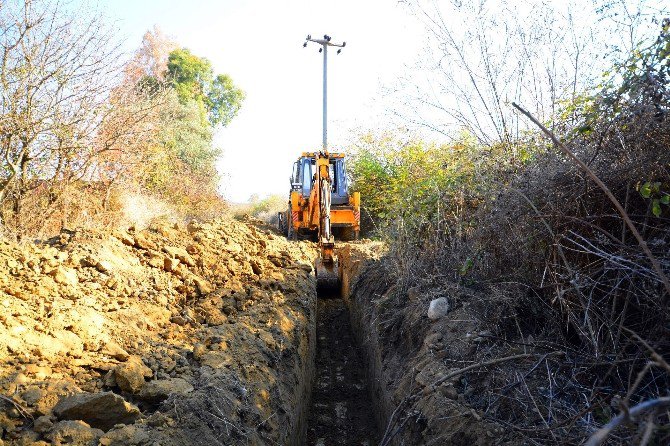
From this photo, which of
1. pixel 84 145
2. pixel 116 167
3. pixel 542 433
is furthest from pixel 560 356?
pixel 116 167

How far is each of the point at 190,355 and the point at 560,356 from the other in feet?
10.2

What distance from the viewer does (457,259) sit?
6.32 m

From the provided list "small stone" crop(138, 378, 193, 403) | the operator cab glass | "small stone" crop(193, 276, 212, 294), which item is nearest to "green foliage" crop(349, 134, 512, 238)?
"small stone" crop(193, 276, 212, 294)

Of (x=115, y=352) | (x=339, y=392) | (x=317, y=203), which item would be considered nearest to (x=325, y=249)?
(x=317, y=203)

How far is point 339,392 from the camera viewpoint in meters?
7.63

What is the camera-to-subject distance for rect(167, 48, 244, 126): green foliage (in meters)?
29.2

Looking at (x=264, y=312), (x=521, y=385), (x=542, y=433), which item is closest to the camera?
(x=542, y=433)

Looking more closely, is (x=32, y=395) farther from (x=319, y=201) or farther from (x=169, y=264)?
(x=319, y=201)

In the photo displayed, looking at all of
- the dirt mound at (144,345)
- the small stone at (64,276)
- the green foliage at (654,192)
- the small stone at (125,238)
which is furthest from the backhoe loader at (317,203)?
the green foliage at (654,192)

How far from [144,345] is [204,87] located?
28493mm

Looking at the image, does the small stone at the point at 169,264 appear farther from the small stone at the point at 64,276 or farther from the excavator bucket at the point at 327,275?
the excavator bucket at the point at 327,275

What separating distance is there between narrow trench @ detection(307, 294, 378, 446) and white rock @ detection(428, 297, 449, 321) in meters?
1.66

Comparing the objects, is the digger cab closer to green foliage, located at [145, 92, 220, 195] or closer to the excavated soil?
green foliage, located at [145, 92, 220, 195]

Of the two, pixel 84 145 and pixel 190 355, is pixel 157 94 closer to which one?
pixel 84 145
